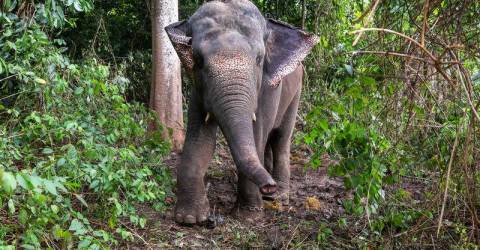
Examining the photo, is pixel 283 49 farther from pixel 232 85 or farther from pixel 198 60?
pixel 232 85

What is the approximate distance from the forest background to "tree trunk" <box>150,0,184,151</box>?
0.89 m

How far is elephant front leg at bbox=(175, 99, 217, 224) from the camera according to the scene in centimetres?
577

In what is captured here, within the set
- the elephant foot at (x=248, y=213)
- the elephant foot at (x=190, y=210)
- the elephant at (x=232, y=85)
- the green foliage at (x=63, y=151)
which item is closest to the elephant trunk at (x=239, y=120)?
the elephant at (x=232, y=85)

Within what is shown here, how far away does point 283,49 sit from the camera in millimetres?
6273

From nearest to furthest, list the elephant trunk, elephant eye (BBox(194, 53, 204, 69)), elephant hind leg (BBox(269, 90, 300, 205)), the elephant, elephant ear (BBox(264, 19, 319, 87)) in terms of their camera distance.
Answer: the elephant trunk, the elephant, elephant eye (BBox(194, 53, 204, 69)), elephant ear (BBox(264, 19, 319, 87)), elephant hind leg (BBox(269, 90, 300, 205))

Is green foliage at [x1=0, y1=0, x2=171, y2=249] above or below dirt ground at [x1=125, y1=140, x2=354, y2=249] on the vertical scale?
above

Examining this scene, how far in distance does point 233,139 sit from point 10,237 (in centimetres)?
164

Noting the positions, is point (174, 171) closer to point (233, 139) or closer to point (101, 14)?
point (233, 139)

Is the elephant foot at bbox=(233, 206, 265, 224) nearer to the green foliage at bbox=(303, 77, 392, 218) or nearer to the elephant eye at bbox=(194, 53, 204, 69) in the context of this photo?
the green foliage at bbox=(303, 77, 392, 218)

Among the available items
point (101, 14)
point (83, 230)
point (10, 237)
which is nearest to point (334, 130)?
point (83, 230)

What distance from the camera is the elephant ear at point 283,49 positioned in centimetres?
616

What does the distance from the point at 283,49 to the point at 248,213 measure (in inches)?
56.7

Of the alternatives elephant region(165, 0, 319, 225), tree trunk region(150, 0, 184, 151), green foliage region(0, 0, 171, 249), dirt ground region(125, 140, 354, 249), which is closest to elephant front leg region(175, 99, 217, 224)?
elephant region(165, 0, 319, 225)

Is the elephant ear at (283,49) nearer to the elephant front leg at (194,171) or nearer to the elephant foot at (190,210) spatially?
the elephant front leg at (194,171)
